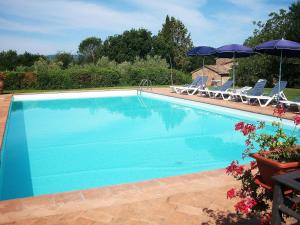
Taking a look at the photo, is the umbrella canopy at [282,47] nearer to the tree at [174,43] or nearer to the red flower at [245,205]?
the red flower at [245,205]

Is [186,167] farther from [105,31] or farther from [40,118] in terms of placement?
[105,31]

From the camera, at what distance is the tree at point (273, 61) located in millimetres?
22062

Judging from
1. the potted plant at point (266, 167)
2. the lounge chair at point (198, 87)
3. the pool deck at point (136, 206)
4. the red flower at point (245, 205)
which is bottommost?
the pool deck at point (136, 206)

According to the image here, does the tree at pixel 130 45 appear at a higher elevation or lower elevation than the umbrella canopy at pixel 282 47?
higher

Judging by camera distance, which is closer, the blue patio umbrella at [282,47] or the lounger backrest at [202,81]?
the blue patio umbrella at [282,47]

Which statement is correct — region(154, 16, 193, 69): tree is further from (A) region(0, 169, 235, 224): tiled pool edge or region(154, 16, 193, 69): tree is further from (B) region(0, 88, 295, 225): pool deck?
(B) region(0, 88, 295, 225): pool deck

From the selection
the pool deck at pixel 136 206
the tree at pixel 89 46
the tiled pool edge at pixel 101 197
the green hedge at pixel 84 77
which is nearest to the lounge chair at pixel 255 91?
the tiled pool edge at pixel 101 197

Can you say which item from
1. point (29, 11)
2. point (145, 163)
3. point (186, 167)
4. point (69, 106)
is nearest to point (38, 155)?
point (145, 163)

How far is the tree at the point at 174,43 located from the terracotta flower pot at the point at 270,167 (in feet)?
153

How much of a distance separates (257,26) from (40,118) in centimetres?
2213

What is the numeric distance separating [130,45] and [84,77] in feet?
86.6

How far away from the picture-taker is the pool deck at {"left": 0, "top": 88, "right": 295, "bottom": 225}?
3.45 m

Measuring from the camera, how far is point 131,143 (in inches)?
350

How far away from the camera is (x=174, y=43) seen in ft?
169
